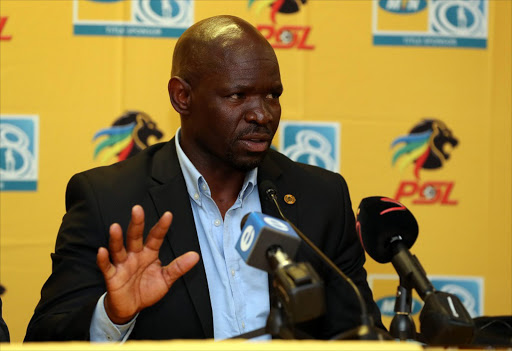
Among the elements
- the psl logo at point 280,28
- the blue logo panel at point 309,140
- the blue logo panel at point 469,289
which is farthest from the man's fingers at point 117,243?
the blue logo panel at point 469,289

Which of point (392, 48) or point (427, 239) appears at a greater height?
point (392, 48)

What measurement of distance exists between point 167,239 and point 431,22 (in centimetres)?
179

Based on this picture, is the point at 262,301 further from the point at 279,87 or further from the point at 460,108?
the point at 460,108

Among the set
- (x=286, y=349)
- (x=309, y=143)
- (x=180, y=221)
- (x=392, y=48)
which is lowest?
(x=286, y=349)

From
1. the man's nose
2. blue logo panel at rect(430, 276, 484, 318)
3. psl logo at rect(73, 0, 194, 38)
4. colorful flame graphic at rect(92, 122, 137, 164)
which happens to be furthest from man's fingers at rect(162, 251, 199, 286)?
blue logo panel at rect(430, 276, 484, 318)

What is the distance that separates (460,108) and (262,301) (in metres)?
1.59

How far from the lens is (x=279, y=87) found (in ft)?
7.86

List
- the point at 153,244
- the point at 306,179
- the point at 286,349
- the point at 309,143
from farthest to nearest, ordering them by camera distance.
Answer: the point at 309,143 < the point at 306,179 < the point at 153,244 < the point at 286,349

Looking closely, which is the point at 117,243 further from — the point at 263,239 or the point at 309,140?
the point at 309,140

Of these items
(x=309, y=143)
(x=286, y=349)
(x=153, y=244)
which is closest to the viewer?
(x=286, y=349)

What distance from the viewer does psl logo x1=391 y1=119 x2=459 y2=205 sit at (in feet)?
11.0

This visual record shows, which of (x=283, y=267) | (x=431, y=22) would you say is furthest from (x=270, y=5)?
(x=283, y=267)

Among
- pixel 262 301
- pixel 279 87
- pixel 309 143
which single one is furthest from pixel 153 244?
pixel 309 143

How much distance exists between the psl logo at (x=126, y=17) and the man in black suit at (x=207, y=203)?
0.75 m
